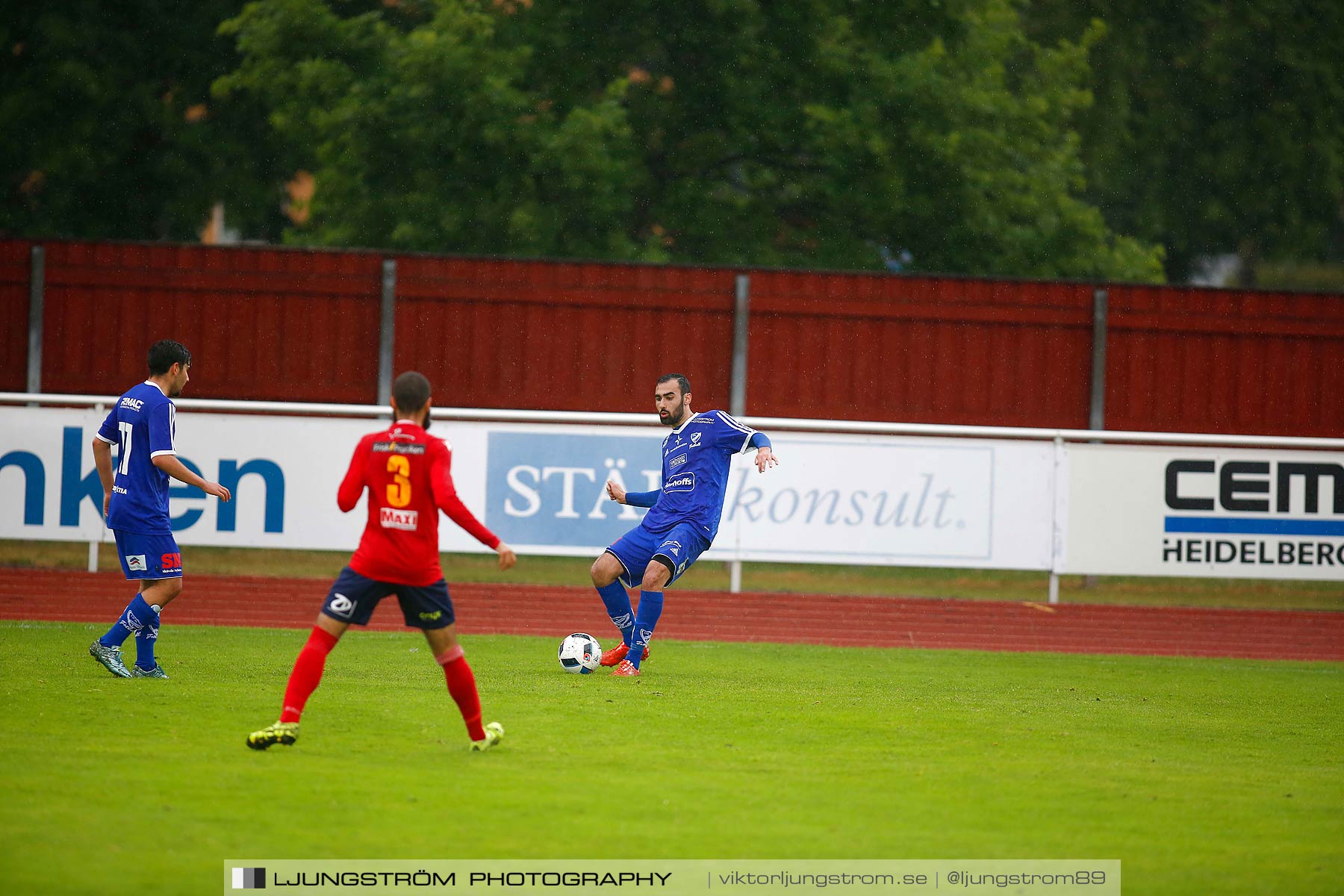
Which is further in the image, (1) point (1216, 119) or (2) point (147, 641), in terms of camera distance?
(1) point (1216, 119)

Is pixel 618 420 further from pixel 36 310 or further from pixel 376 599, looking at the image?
pixel 36 310

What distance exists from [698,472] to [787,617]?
3902 mm

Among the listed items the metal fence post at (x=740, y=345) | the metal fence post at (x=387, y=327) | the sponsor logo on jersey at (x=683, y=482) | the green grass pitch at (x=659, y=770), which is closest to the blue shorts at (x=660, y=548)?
the sponsor logo on jersey at (x=683, y=482)

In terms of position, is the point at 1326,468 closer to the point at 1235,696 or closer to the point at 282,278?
the point at 1235,696

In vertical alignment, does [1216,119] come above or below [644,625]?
above

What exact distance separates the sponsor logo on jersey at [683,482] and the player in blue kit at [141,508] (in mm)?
3033

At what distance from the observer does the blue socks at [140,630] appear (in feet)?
27.5

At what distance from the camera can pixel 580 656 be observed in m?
9.35

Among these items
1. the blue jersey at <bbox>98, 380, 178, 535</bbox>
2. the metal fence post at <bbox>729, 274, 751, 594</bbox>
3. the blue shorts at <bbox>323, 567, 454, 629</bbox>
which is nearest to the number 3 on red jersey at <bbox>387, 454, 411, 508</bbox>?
the blue shorts at <bbox>323, 567, 454, 629</bbox>

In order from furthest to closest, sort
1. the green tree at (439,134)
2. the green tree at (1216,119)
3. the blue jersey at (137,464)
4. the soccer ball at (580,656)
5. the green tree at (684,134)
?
the green tree at (1216,119) < the green tree at (684,134) < the green tree at (439,134) < the soccer ball at (580,656) < the blue jersey at (137,464)

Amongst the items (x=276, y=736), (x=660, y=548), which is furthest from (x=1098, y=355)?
(x=276, y=736)

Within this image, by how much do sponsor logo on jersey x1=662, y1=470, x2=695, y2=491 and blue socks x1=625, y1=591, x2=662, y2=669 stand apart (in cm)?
72

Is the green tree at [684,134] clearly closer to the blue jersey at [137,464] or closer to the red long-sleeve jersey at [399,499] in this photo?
the blue jersey at [137,464]

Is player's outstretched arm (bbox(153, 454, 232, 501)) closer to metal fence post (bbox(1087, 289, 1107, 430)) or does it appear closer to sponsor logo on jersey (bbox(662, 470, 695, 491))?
sponsor logo on jersey (bbox(662, 470, 695, 491))
